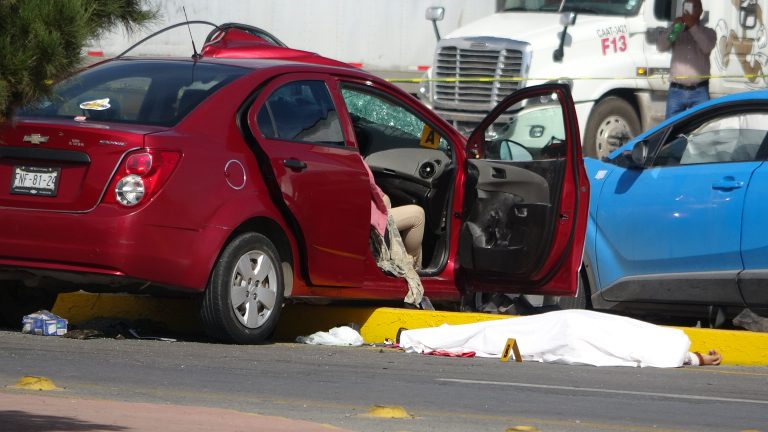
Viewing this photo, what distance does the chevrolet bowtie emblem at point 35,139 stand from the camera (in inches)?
332

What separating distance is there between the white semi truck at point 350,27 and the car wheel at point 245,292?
392 inches

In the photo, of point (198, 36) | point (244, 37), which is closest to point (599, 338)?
point (244, 37)

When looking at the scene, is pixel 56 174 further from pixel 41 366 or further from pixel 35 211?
pixel 41 366

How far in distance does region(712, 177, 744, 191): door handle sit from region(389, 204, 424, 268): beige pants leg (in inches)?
76.3

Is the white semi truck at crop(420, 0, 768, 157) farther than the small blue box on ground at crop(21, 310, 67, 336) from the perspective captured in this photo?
Yes

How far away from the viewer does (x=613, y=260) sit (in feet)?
34.9

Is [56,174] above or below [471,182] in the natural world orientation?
above

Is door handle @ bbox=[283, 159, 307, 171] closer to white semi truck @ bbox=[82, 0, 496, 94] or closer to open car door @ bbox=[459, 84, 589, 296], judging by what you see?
open car door @ bbox=[459, 84, 589, 296]

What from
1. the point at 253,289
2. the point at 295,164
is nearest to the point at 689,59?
the point at 295,164

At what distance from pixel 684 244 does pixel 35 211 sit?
4211 millimetres

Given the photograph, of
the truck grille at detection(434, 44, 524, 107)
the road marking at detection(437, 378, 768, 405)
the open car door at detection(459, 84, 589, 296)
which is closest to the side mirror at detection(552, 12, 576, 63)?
the truck grille at detection(434, 44, 524, 107)

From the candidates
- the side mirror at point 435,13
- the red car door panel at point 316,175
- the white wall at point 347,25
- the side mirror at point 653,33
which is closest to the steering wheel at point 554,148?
the red car door panel at point 316,175

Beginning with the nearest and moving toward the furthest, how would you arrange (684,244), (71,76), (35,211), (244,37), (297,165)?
(71,76)
(35,211)
(297,165)
(684,244)
(244,37)

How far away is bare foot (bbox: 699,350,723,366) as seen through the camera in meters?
9.18
